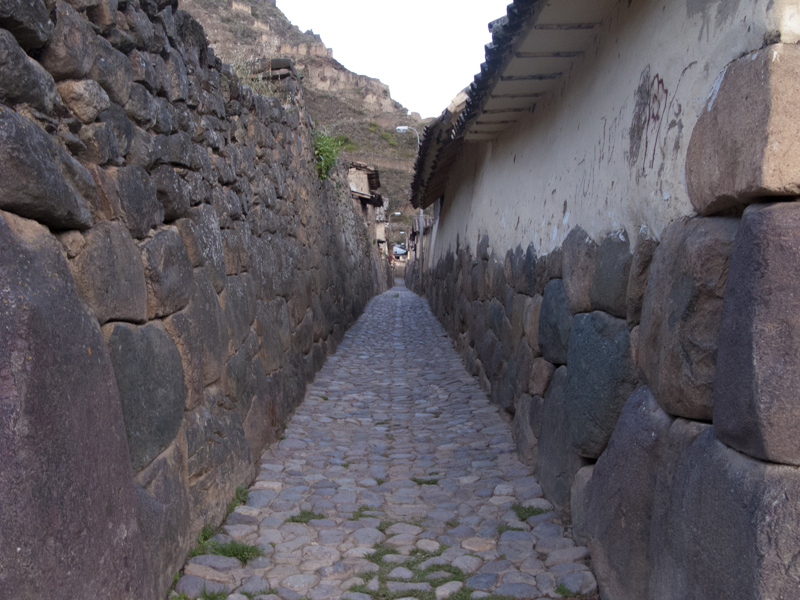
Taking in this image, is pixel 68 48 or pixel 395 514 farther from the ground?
pixel 68 48

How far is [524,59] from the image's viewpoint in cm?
358

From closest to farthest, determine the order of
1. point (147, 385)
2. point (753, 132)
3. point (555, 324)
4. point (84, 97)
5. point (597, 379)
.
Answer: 1. point (753, 132)
2. point (84, 97)
3. point (147, 385)
4. point (597, 379)
5. point (555, 324)

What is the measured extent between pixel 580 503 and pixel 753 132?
1.84 m

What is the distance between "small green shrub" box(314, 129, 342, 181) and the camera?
7.66 meters

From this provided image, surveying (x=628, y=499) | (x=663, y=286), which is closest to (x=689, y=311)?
(x=663, y=286)

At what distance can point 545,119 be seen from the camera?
4.29 m

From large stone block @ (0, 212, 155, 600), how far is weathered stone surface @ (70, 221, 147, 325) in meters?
0.13

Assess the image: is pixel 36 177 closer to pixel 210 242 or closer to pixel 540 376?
pixel 210 242

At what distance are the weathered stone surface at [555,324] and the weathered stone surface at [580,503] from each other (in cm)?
67

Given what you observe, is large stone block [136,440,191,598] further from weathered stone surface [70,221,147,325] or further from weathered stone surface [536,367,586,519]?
weathered stone surface [536,367,586,519]

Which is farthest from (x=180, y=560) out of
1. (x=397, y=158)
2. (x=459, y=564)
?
(x=397, y=158)

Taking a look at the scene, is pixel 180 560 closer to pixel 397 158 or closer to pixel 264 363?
pixel 264 363

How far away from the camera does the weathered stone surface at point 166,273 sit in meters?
2.51

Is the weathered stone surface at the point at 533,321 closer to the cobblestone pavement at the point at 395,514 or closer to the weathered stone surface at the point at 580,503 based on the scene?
the cobblestone pavement at the point at 395,514
